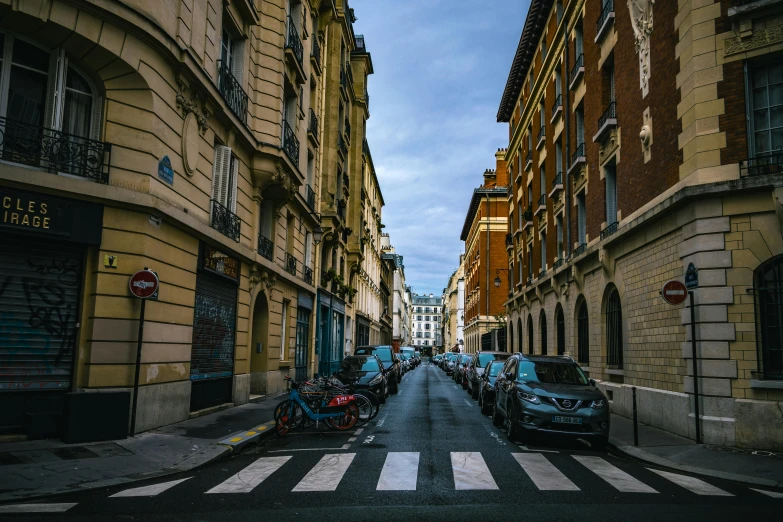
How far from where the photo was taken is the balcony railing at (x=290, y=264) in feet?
73.6

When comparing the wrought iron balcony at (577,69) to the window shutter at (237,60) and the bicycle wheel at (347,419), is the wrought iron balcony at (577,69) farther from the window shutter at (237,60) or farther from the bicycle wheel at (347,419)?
the bicycle wheel at (347,419)

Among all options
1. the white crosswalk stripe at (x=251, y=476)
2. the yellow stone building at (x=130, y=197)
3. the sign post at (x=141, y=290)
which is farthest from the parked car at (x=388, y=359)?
the white crosswalk stripe at (x=251, y=476)

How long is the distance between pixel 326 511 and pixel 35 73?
8946mm

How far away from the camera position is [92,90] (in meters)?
11.3

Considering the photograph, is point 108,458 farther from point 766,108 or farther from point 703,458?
point 766,108

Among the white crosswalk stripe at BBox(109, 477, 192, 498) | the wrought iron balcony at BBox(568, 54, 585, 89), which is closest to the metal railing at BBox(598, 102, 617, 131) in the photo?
the wrought iron balcony at BBox(568, 54, 585, 89)

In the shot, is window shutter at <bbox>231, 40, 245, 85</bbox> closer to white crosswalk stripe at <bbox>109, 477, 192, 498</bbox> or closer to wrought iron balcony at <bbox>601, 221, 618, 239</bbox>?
wrought iron balcony at <bbox>601, 221, 618, 239</bbox>

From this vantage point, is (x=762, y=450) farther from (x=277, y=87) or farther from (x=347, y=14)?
(x=347, y=14)

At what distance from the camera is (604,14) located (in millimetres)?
19281

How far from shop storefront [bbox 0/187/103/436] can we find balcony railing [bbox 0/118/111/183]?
0.65 metres

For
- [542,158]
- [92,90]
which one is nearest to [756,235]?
[92,90]

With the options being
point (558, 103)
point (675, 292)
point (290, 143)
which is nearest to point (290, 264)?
point (290, 143)

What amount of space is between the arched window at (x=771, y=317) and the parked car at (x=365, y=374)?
9.80m

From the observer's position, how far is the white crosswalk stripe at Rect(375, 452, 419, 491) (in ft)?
24.6
